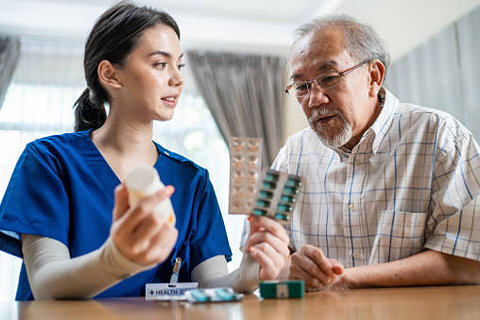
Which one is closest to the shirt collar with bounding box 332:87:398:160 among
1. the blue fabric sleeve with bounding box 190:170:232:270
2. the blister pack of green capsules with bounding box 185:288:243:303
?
the blue fabric sleeve with bounding box 190:170:232:270

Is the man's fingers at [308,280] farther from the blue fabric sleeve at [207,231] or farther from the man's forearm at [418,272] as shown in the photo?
the blue fabric sleeve at [207,231]

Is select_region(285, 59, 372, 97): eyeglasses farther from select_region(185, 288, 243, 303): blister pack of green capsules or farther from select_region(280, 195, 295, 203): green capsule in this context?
select_region(185, 288, 243, 303): blister pack of green capsules

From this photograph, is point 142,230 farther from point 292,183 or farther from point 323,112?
point 323,112

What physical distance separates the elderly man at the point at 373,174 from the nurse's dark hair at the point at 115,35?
26.4 inches

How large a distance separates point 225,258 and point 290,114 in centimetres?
397

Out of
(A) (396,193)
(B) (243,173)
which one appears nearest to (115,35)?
(B) (243,173)

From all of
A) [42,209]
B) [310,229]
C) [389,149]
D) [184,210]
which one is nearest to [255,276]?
[184,210]

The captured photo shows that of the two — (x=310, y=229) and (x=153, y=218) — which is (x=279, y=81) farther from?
(x=153, y=218)

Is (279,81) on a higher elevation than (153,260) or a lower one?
higher

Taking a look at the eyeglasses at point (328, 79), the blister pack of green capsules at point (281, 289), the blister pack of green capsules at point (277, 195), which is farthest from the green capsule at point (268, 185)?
the eyeglasses at point (328, 79)

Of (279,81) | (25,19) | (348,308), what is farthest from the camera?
(279,81)

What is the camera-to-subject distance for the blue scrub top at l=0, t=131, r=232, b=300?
114 centimetres

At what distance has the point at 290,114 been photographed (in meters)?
5.26

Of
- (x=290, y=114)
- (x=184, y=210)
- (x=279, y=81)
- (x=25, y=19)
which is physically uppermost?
(x=25, y=19)
